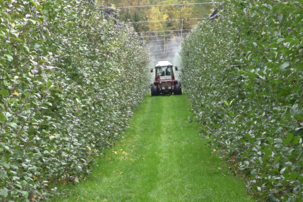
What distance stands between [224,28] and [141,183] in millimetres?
3692

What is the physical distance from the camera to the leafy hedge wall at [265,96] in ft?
8.00

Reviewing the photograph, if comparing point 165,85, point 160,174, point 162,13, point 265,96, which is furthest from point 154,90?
point 265,96

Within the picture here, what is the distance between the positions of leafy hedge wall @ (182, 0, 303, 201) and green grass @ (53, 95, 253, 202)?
2.47ft

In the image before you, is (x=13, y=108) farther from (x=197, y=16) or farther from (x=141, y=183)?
(x=197, y=16)

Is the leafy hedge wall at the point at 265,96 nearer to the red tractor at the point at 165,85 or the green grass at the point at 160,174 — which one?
the green grass at the point at 160,174

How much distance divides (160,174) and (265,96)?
3720mm

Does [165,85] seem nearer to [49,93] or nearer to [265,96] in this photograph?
[265,96]

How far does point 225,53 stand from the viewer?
6.44 m

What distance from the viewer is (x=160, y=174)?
7035 mm

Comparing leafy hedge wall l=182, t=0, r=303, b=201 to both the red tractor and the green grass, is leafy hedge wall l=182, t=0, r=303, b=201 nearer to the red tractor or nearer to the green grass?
the green grass

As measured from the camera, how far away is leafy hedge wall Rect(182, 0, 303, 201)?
2438 mm

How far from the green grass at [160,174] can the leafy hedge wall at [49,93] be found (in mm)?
423

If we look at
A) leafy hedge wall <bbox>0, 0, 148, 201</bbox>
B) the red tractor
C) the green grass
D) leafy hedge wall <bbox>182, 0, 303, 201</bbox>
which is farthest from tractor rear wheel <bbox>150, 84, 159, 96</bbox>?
leafy hedge wall <bbox>182, 0, 303, 201</bbox>

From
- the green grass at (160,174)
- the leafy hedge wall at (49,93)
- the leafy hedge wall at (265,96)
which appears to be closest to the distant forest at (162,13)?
the green grass at (160,174)
